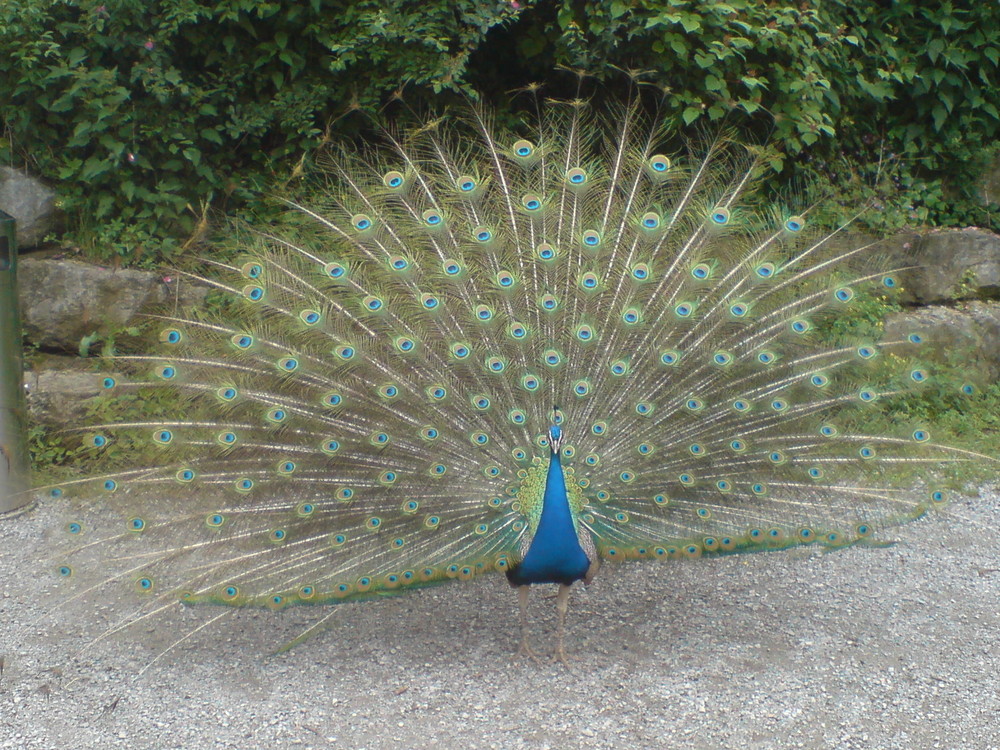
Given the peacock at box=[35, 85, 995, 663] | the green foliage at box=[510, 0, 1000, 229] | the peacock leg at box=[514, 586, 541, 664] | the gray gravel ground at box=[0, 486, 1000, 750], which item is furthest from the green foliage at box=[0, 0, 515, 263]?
the peacock leg at box=[514, 586, 541, 664]

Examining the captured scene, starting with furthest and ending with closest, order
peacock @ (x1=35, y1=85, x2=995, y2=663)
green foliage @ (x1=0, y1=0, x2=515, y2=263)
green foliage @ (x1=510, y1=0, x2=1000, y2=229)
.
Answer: green foliage @ (x1=510, y1=0, x2=1000, y2=229)
green foliage @ (x1=0, y1=0, x2=515, y2=263)
peacock @ (x1=35, y1=85, x2=995, y2=663)

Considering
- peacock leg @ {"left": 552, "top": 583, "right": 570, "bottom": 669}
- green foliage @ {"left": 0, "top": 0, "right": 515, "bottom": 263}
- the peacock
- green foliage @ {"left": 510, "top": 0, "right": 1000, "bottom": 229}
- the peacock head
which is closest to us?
the peacock head

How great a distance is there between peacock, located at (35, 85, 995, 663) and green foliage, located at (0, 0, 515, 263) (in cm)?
214

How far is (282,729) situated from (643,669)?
1343 mm

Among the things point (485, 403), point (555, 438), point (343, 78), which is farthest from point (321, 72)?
point (555, 438)

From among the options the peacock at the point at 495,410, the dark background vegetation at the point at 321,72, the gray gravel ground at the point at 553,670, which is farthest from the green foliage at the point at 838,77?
the gray gravel ground at the point at 553,670

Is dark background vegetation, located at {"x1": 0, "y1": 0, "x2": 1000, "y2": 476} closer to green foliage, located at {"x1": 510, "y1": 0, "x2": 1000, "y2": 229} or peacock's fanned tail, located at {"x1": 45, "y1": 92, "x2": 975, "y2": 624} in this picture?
green foliage, located at {"x1": 510, "y1": 0, "x2": 1000, "y2": 229}

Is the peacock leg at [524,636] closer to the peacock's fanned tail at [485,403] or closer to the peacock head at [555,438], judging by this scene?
the peacock's fanned tail at [485,403]

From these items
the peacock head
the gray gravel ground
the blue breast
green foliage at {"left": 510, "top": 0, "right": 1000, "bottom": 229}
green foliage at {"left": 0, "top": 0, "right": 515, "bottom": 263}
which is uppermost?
green foliage at {"left": 510, "top": 0, "right": 1000, "bottom": 229}

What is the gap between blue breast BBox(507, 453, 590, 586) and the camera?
3.10 metres

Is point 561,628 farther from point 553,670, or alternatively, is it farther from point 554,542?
point 554,542

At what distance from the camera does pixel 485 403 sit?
130 inches

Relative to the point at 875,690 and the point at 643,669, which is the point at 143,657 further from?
the point at 875,690

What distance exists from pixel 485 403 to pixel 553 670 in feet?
3.50
